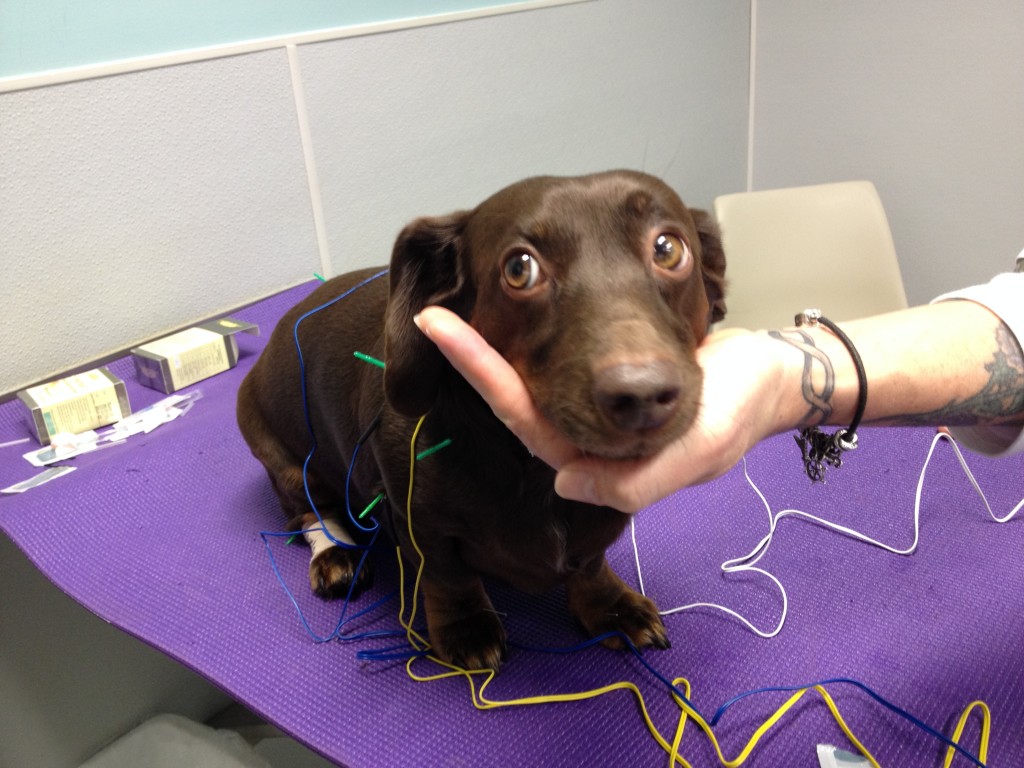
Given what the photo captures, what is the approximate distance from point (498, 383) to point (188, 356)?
1.24 m

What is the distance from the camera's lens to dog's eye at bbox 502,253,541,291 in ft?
2.79

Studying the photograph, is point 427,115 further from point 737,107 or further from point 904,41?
point 904,41

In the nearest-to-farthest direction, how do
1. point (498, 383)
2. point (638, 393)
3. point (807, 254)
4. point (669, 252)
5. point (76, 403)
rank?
point (638, 393) → point (498, 383) → point (669, 252) → point (76, 403) → point (807, 254)

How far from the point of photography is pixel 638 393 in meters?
0.67

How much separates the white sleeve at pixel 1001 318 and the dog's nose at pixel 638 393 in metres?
0.54

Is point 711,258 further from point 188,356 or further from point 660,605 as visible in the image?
point 188,356

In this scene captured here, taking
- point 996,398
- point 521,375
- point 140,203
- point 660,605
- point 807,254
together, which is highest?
point 140,203

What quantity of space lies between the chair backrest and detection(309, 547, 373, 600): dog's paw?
1.51 metres

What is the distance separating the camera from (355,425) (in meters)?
1.22

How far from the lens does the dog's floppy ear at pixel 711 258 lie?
3.50 ft

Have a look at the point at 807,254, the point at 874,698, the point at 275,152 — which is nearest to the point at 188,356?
the point at 275,152

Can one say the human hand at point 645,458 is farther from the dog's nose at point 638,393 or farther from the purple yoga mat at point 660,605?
the purple yoga mat at point 660,605

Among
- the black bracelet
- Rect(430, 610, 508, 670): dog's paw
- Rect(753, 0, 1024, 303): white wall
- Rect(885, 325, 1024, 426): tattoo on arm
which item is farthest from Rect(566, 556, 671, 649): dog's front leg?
Rect(753, 0, 1024, 303): white wall

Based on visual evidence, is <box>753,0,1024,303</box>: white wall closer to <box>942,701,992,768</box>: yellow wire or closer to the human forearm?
the human forearm
